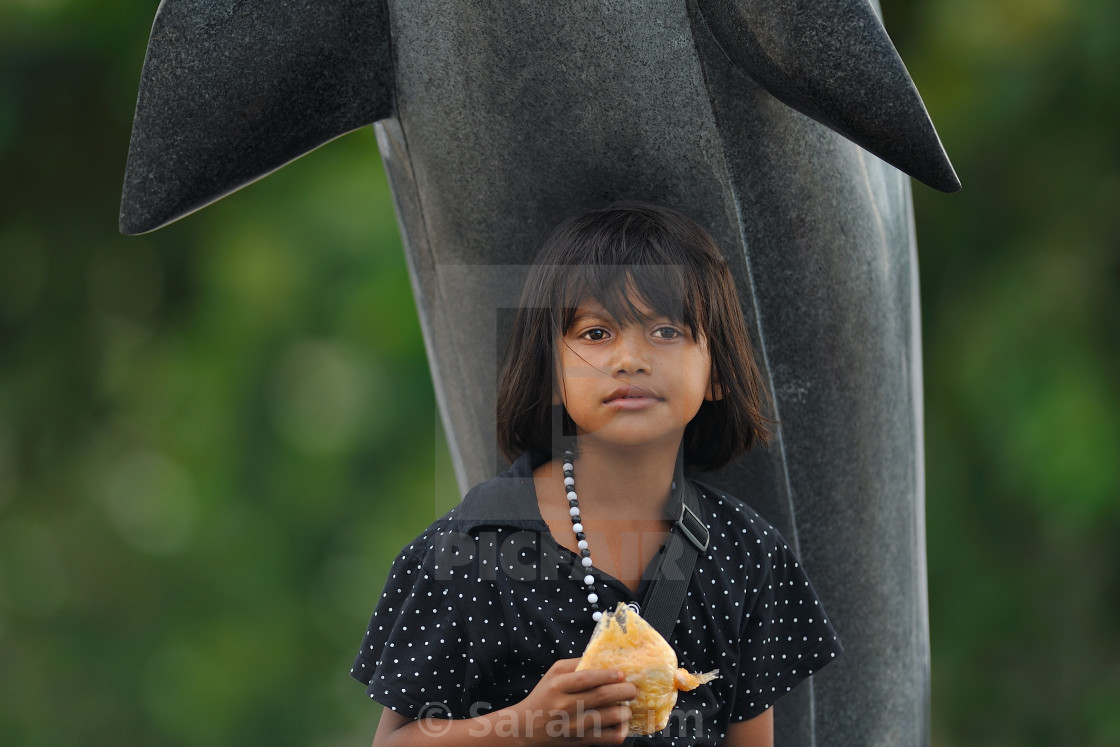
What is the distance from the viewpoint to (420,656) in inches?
40.0

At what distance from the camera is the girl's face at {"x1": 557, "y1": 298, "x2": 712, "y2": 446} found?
3.37ft

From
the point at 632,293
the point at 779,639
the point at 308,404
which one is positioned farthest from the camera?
the point at 308,404

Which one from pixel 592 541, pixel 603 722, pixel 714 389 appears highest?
pixel 714 389

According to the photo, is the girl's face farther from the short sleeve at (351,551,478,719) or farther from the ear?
the short sleeve at (351,551,478,719)

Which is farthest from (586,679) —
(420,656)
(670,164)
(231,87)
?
(231,87)

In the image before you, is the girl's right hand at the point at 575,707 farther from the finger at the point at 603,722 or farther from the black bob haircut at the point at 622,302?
the black bob haircut at the point at 622,302

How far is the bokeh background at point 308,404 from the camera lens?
9.91 ft

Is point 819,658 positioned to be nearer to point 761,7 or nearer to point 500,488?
point 500,488

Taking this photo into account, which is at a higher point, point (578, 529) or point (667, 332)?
point (667, 332)

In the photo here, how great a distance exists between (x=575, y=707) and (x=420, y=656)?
5.4 inches

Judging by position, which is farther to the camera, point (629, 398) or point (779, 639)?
point (779, 639)

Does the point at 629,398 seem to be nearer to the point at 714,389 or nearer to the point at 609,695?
the point at 714,389

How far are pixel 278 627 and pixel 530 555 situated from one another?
255 cm

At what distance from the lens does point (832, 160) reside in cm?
122
